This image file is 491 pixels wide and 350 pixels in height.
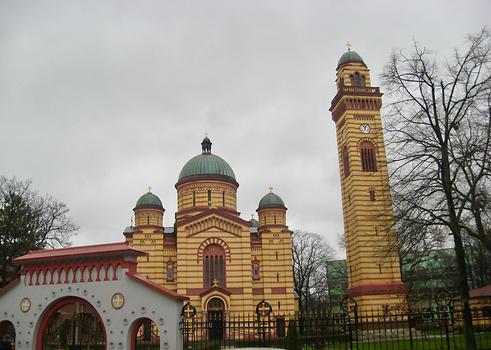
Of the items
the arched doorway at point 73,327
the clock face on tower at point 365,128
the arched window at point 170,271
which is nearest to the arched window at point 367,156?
the clock face on tower at point 365,128

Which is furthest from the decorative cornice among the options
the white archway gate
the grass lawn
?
the white archway gate

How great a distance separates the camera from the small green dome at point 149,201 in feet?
148

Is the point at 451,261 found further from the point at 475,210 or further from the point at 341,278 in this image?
the point at 475,210

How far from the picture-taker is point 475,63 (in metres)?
16.6

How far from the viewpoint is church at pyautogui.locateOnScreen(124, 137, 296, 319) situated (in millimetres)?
40688

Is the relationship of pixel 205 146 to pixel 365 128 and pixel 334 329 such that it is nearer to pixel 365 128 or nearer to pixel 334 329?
pixel 365 128

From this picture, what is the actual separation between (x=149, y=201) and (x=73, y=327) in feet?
85.3

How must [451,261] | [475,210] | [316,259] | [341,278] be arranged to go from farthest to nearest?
[341,278], [316,259], [451,261], [475,210]

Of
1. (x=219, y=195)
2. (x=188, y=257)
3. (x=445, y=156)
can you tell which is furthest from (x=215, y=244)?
(x=445, y=156)

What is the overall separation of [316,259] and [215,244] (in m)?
19.6

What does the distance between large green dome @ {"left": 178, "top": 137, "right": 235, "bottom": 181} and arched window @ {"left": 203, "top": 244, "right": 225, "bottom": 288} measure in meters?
8.33

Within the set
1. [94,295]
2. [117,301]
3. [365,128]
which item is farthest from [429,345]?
[365,128]

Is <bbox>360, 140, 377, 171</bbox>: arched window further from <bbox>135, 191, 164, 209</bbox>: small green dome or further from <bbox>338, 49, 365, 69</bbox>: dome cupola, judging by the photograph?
<bbox>135, 191, 164, 209</bbox>: small green dome

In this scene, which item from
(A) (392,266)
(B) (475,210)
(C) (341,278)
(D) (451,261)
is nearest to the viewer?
(B) (475,210)
